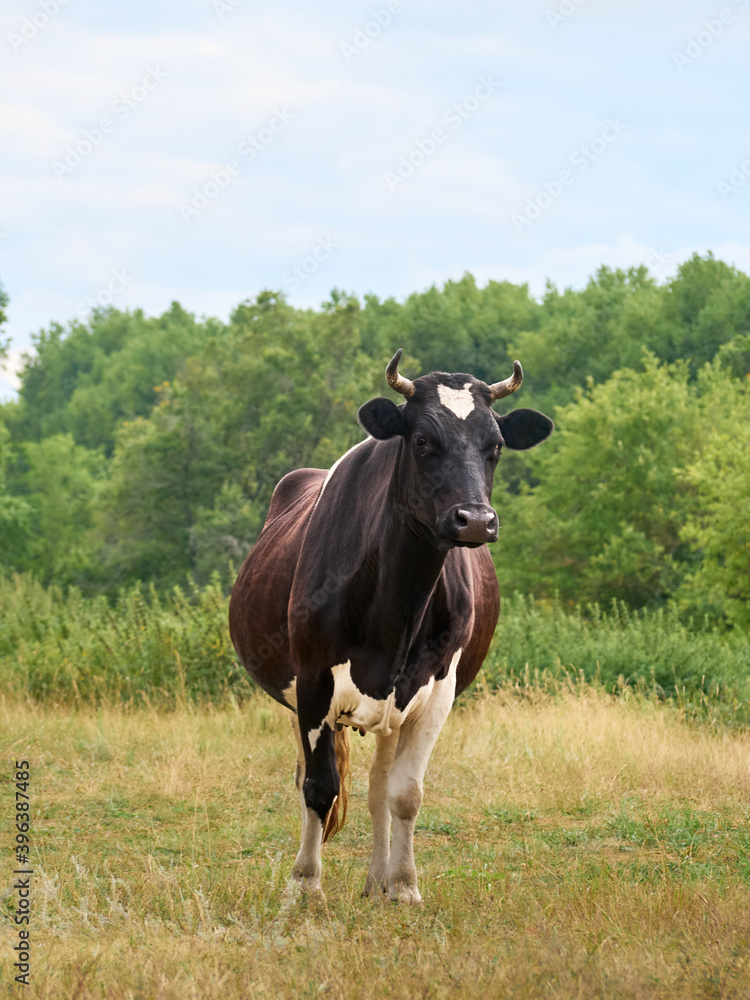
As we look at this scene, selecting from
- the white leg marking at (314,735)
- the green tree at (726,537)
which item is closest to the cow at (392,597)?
the white leg marking at (314,735)

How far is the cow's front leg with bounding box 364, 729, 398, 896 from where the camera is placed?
5.57 metres

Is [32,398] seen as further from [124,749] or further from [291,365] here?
[124,749]

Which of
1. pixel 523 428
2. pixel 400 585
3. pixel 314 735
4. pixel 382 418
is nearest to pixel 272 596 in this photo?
pixel 314 735

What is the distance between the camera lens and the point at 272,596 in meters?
6.27

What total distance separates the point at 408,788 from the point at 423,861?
125cm

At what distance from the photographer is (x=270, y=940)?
441 cm

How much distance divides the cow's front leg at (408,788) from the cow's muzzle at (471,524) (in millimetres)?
1335

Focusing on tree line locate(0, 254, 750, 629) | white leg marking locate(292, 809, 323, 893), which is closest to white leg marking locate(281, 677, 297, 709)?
white leg marking locate(292, 809, 323, 893)

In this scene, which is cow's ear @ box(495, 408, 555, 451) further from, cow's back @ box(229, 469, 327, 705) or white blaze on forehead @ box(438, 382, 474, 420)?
cow's back @ box(229, 469, 327, 705)

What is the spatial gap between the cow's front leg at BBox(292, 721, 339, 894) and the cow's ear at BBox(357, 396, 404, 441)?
1.56 meters

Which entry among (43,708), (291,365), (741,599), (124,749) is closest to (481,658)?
(124,749)

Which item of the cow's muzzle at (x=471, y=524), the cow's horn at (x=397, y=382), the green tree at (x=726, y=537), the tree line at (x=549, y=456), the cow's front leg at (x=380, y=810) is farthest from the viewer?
the tree line at (x=549, y=456)

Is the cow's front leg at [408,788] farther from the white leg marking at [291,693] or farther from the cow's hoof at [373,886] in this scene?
the white leg marking at [291,693]

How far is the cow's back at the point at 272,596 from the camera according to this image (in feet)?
20.0
